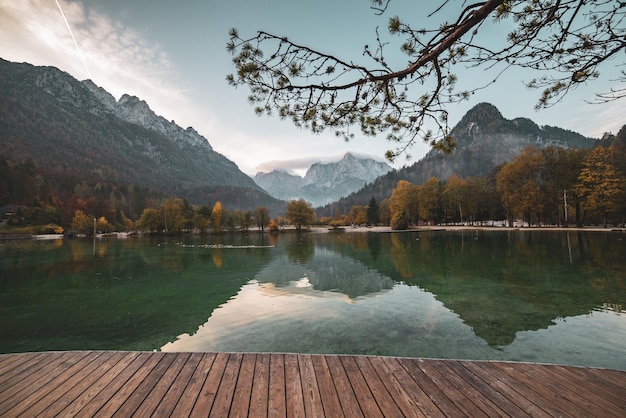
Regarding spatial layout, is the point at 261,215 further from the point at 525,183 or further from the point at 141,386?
the point at 141,386

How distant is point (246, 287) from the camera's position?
16.2 metres

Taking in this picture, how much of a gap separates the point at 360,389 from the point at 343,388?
213 millimetres

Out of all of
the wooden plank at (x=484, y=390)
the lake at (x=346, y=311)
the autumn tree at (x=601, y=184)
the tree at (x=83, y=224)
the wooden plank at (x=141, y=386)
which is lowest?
the lake at (x=346, y=311)

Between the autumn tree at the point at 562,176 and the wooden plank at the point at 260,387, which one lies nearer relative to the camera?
the wooden plank at the point at 260,387

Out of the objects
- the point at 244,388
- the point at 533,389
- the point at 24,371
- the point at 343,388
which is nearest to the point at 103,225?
the point at 24,371

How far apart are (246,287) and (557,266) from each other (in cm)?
1999

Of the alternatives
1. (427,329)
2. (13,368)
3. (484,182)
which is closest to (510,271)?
(427,329)

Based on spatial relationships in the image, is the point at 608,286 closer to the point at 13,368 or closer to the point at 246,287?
the point at 246,287

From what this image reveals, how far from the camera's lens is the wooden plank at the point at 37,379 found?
11.5ft

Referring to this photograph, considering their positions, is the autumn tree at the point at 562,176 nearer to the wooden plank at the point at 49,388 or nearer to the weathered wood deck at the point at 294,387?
the weathered wood deck at the point at 294,387

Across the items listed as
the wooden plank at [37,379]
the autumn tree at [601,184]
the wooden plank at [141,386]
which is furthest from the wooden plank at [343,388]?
the autumn tree at [601,184]

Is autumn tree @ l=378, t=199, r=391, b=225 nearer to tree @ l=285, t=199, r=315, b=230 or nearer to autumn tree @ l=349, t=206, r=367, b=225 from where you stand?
autumn tree @ l=349, t=206, r=367, b=225

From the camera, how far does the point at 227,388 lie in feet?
12.0

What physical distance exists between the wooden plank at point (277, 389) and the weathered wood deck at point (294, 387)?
0.01m
